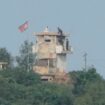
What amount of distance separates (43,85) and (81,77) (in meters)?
4.93

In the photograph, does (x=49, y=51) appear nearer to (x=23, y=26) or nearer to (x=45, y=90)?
(x=23, y=26)

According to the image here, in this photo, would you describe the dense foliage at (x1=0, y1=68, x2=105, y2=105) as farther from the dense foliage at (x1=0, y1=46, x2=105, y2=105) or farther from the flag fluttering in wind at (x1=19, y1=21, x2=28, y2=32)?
the flag fluttering in wind at (x1=19, y1=21, x2=28, y2=32)

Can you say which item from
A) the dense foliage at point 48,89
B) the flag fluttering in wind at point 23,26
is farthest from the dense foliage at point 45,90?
the flag fluttering in wind at point 23,26

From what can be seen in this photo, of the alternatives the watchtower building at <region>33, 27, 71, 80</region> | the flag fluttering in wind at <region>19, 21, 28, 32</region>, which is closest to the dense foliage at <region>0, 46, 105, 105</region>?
the watchtower building at <region>33, 27, 71, 80</region>

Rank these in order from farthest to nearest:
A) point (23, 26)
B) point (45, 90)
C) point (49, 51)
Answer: point (49, 51), point (23, 26), point (45, 90)

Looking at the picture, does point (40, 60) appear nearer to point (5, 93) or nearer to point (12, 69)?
point (12, 69)

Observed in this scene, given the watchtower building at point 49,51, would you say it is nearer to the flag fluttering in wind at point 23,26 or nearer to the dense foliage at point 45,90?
the flag fluttering in wind at point 23,26

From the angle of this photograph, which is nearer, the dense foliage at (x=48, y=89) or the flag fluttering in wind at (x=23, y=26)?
the dense foliage at (x=48, y=89)

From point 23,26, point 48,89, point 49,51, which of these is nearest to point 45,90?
point 48,89

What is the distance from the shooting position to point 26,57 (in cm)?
13650

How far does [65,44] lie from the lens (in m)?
138

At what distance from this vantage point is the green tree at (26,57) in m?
136

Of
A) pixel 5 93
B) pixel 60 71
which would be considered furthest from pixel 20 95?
pixel 60 71

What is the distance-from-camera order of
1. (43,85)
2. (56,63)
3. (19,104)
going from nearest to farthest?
(19,104), (43,85), (56,63)
